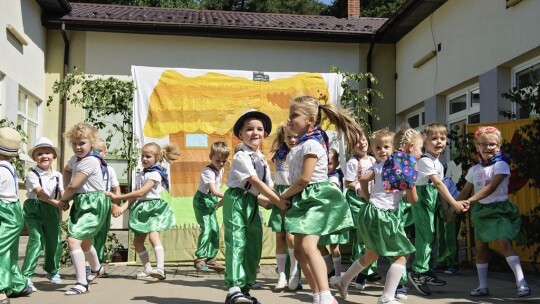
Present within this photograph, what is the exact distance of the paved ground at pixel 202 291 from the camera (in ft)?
19.9

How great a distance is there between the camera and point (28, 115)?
1530 cm

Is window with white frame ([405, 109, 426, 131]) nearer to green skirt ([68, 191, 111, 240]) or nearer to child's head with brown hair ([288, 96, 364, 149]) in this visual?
green skirt ([68, 191, 111, 240])

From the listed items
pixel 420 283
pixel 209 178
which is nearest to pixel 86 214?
pixel 209 178

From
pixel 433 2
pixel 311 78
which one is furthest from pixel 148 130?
pixel 433 2

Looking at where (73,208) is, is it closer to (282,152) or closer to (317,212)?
(282,152)

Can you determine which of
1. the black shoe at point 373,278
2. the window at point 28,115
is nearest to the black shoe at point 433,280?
the black shoe at point 373,278

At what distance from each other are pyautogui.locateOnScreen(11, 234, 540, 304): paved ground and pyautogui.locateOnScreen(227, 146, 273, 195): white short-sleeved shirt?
1159 millimetres

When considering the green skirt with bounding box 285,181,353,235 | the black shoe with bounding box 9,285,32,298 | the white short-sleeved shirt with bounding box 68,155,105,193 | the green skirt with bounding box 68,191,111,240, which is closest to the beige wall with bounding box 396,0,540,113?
the green skirt with bounding box 285,181,353,235

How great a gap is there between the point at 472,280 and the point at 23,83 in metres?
10.9

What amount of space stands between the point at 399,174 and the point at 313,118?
3.09 feet

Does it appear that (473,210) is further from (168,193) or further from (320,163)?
(168,193)

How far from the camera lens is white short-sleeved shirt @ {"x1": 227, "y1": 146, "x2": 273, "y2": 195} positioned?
18.1 feet

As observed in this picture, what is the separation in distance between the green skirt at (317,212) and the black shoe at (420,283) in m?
1.73

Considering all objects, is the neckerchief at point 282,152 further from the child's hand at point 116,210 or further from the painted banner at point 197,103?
A: the painted banner at point 197,103
